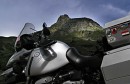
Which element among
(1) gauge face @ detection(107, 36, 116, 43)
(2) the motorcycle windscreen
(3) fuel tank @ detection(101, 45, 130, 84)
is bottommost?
(3) fuel tank @ detection(101, 45, 130, 84)

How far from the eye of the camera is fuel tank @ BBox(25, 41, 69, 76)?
22.7 feet

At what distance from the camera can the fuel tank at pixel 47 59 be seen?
6930mm

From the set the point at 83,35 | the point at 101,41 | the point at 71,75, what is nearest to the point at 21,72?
the point at 71,75

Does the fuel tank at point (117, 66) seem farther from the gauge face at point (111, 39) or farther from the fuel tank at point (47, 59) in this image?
the fuel tank at point (47, 59)

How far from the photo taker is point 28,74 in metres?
7.20

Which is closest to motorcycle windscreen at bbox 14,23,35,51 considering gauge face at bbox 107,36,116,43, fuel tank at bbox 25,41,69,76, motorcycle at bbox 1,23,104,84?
motorcycle at bbox 1,23,104,84

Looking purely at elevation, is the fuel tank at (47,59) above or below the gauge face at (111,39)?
below

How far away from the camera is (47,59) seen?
7.04 metres

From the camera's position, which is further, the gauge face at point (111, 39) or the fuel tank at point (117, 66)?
the gauge face at point (111, 39)

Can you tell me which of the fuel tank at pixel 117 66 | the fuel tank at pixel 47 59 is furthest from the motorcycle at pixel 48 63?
the fuel tank at pixel 117 66

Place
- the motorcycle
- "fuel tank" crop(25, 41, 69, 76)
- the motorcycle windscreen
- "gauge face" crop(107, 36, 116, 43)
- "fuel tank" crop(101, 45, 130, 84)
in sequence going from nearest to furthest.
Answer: "fuel tank" crop(101, 45, 130, 84) → "gauge face" crop(107, 36, 116, 43) → the motorcycle → "fuel tank" crop(25, 41, 69, 76) → the motorcycle windscreen

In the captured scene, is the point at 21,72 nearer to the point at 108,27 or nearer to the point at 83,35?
the point at 108,27

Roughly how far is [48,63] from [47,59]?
0.34ft

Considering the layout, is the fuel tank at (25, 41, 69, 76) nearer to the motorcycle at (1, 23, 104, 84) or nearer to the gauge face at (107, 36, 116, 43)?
the motorcycle at (1, 23, 104, 84)
